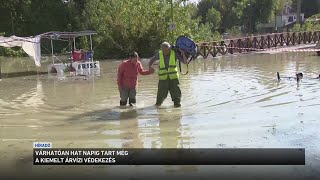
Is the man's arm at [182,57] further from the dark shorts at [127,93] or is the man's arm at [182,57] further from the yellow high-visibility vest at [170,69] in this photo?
the dark shorts at [127,93]

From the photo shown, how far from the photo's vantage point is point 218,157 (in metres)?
5.13

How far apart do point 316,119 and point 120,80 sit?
14.0 feet

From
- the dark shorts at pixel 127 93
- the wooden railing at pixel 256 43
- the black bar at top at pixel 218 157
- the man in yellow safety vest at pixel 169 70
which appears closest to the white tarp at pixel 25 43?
the wooden railing at pixel 256 43

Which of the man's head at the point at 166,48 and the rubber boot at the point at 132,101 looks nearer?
the man's head at the point at 166,48

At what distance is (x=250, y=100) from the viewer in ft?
35.4

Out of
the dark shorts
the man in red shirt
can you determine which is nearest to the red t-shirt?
the man in red shirt

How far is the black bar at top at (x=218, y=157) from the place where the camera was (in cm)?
489

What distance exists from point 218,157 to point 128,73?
5.24 metres

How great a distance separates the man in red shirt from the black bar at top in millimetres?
4231

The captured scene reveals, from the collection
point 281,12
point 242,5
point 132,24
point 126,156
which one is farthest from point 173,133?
point 281,12

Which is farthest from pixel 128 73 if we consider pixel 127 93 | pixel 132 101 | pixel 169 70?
pixel 169 70

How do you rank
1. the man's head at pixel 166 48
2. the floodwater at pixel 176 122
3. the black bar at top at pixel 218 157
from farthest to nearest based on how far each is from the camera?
the man's head at pixel 166 48, the floodwater at pixel 176 122, the black bar at top at pixel 218 157

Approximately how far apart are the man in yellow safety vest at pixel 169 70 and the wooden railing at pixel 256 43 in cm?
1681

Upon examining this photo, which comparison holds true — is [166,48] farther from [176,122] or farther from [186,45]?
[176,122]
